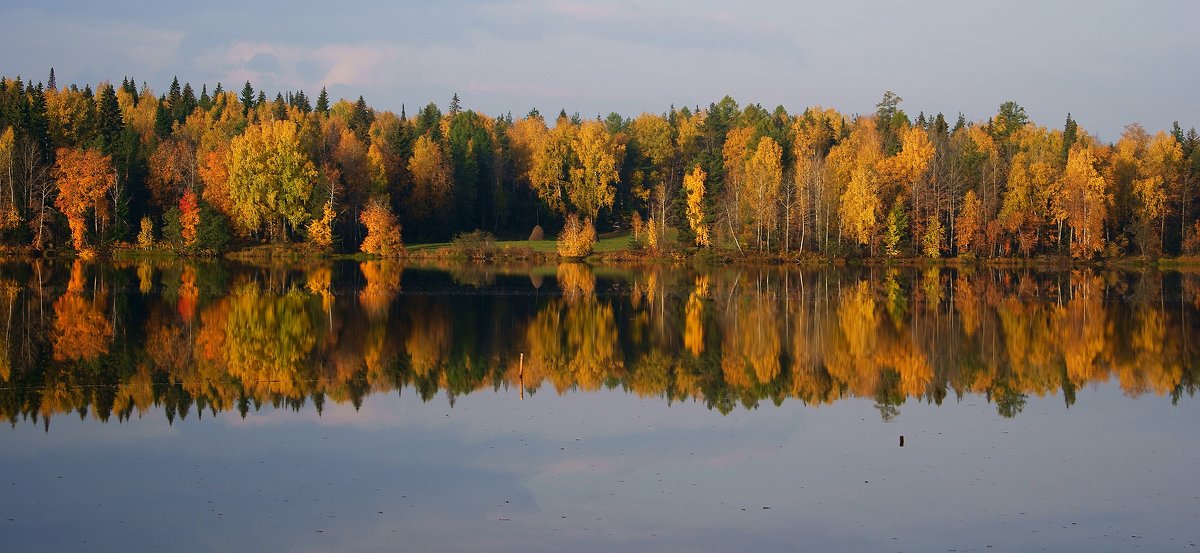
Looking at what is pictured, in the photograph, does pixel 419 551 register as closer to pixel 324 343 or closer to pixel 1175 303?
pixel 324 343

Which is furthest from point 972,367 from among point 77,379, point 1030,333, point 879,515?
point 77,379

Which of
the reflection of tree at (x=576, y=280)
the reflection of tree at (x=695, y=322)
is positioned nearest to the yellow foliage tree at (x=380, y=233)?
the reflection of tree at (x=576, y=280)

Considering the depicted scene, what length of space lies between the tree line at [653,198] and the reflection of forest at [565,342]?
25.0m

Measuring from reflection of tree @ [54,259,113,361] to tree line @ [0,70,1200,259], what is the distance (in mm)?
33581

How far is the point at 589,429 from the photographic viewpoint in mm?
20078

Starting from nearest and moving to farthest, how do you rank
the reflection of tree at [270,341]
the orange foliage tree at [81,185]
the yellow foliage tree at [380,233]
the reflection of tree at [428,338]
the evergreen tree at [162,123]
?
the reflection of tree at [270,341], the reflection of tree at [428,338], the orange foliage tree at [81,185], the yellow foliage tree at [380,233], the evergreen tree at [162,123]

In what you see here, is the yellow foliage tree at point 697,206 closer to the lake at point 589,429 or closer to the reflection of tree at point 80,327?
the lake at point 589,429

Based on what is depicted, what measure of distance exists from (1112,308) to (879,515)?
32368 millimetres

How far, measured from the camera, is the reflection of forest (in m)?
23.8

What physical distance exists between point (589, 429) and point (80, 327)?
1903 cm

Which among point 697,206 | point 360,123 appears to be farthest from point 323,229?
point 697,206

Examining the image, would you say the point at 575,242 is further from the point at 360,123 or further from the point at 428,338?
the point at 428,338

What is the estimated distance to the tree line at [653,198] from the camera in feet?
252

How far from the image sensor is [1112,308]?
141 ft
